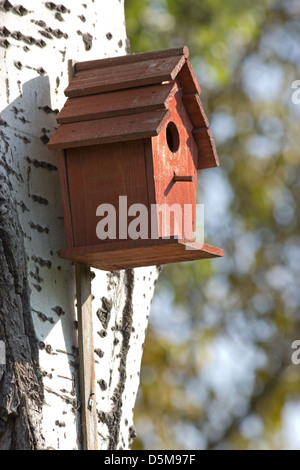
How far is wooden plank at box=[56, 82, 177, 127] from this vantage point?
249 centimetres

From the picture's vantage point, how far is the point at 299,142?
853 cm

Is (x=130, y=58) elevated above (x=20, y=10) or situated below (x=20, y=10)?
below

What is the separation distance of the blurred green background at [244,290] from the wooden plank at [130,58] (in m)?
4.54

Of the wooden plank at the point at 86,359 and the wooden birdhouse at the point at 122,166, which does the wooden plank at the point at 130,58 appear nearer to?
the wooden birdhouse at the point at 122,166

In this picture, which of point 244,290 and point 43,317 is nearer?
point 43,317

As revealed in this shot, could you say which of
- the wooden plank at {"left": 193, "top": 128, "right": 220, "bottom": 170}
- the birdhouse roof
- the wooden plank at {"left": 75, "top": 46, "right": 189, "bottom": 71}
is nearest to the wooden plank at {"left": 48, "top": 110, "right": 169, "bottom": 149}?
the birdhouse roof

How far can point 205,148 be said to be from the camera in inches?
115

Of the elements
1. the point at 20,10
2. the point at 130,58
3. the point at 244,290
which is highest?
the point at 20,10

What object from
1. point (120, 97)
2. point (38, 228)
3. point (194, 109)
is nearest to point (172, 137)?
point (194, 109)

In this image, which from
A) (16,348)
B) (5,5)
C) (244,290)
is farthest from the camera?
(244,290)

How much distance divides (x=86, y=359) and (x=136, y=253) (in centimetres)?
34

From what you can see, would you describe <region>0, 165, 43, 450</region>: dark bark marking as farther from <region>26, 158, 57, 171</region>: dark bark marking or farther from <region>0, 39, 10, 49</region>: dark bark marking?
<region>0, 39, 10, 49</region>: dark bark marking

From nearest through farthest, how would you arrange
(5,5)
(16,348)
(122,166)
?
(16,348) → (122,166) → (5,5)

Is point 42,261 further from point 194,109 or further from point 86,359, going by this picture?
point 194,109
